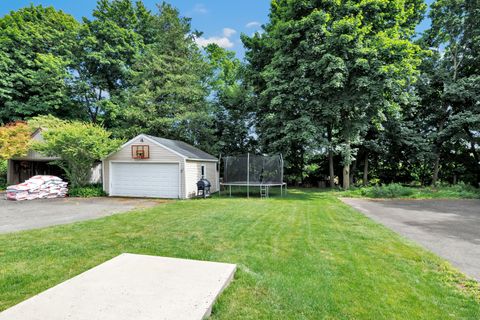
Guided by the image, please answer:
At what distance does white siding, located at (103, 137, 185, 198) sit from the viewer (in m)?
12.0

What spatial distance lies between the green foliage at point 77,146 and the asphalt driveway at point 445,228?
1232cm

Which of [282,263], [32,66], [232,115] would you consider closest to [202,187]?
[282,263]

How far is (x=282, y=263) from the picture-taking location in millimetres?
3689

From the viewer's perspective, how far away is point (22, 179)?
1642 cm

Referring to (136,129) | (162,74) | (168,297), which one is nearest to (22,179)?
(136,129)

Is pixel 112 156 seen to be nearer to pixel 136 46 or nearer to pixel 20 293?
pixel 20 293

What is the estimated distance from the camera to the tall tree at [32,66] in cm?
1888

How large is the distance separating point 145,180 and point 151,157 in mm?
1267

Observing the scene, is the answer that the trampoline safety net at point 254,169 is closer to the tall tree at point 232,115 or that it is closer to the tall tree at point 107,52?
the tall tree at point 232,115

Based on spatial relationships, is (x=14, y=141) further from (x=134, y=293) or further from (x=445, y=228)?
(x=445, y=228)

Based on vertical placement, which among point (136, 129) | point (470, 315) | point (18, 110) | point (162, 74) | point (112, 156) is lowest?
point (470, 315)

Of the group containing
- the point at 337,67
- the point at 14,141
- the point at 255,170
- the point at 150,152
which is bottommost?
the point at 255,170

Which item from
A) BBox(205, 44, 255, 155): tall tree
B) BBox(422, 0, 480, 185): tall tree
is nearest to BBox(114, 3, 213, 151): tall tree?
BBox(205, 44, 255, 155): tall tree

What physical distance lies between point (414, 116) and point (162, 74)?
62.9ft
